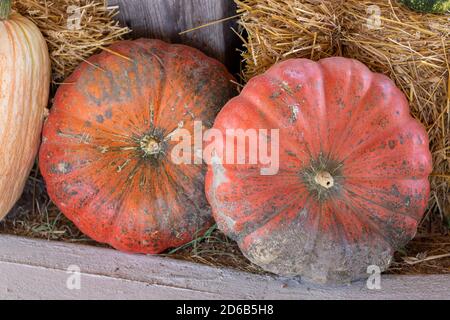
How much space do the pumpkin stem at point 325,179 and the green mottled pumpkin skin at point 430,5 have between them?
77 cm

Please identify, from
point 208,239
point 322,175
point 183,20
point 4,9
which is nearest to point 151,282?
point 208,239

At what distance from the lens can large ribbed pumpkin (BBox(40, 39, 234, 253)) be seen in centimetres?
274

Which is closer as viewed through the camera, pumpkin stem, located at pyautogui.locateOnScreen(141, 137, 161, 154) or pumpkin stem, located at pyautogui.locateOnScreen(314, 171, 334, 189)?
pumpkin stem, located at pyautogui.locateOnScreen(314, 171, 334, 189)

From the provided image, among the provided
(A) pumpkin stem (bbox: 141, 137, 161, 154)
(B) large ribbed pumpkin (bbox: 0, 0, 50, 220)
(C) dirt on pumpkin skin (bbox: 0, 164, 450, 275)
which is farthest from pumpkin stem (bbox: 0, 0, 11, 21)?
(C) dirt on pumpkin skin (bbox: 0, 164, 450, 275)

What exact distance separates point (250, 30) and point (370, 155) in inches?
29.8

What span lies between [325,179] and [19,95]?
4.42ft

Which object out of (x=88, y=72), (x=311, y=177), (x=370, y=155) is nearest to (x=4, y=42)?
(x=88, y=72)

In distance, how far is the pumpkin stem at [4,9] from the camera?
2658 millimetres

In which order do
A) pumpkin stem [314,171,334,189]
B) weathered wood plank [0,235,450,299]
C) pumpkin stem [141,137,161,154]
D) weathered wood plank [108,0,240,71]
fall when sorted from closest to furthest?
pumpkin stem [314,171,334,189] < weathered wood plank [0,235,450,299] < pumpkin stem [141,137,161,154] < weathered wood plank [108,0,240,71]

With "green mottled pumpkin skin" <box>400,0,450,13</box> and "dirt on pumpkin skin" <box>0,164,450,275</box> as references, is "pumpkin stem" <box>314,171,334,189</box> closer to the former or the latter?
"dirt on pumpkin skin" <box>0,164,450,275</box>

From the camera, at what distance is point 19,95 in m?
2.70

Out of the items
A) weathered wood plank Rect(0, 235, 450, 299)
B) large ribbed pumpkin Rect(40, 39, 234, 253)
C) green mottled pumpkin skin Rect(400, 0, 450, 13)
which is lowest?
weathered wood plank Rect(0, 235, 450, 299)

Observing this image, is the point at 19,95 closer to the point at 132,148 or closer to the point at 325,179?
the point at 132,148

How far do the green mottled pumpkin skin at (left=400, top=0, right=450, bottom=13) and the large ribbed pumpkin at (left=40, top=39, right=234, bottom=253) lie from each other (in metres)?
0.90
